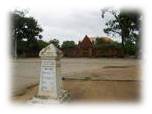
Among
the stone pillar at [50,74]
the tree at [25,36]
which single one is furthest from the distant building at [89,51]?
the stone pillar at [50,74]

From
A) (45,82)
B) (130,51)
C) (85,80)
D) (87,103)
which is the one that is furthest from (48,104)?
(130,51)

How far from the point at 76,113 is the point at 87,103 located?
5.29ft

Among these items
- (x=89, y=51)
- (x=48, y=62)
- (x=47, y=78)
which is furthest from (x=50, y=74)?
(x=89, y=51)

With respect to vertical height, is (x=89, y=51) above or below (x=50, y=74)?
above

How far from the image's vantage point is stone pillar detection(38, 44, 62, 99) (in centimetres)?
934

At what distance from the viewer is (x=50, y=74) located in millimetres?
9383

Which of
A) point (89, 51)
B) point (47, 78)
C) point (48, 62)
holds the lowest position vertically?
point (47, 78)

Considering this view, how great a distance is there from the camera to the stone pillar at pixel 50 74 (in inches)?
368

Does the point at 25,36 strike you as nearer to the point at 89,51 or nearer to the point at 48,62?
the point at 89,51

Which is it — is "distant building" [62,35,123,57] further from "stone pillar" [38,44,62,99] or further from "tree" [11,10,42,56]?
"stone pillar" [38,44,62,99]

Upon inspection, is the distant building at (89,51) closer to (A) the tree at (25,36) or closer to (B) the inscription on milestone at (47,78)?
(A) the tree at (25,36)

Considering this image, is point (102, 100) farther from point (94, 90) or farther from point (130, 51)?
point (130, 51)
